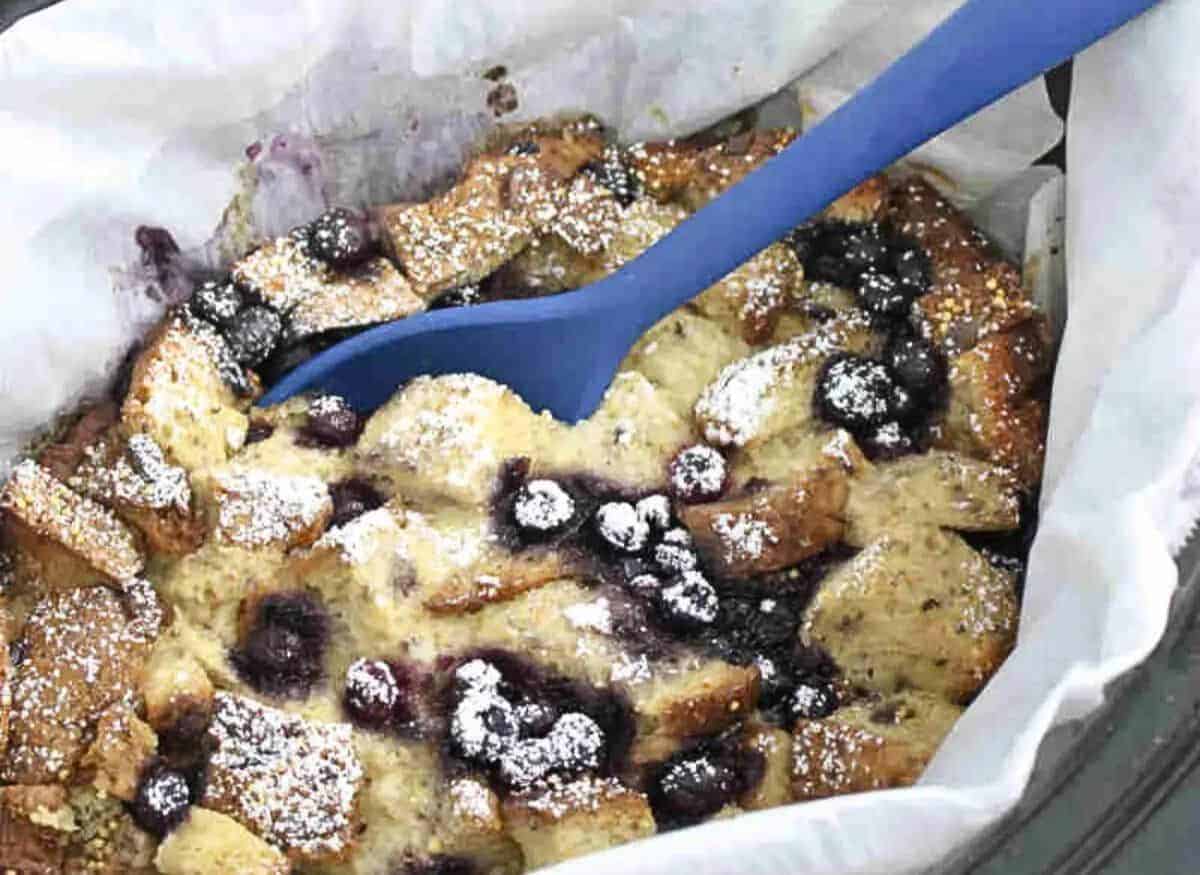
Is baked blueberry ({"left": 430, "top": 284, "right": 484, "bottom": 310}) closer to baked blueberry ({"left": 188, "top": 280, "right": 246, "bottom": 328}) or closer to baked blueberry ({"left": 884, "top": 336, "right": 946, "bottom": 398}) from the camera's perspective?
baked blueberry ({"left": 188, "top": 280, "right": 246, "bottom": 328})

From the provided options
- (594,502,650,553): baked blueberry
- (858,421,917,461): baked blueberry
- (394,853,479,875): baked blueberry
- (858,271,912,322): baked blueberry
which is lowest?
(394,853,479,875): baked blueberry

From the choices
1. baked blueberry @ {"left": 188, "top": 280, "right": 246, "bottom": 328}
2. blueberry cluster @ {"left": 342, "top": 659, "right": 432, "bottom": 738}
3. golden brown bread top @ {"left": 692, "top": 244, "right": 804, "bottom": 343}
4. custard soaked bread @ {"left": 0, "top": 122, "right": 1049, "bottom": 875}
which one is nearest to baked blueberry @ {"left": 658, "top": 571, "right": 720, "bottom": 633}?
custard soaked bread @ {"left": 0, "top": 122, "right": 1049, "bottom": 875}

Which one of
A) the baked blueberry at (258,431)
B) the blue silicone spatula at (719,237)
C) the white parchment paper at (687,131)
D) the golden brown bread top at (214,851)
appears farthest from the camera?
the baked blueberry at (258,431)

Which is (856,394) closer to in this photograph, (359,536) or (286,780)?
(359,536)

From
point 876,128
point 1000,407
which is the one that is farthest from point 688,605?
point 876,128

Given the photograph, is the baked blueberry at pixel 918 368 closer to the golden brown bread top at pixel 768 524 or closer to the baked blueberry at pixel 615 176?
the golden brown bread top at pixel 768 524

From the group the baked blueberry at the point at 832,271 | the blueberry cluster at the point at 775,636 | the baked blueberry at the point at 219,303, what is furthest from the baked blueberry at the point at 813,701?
the baked blueberry at the point at 219,303

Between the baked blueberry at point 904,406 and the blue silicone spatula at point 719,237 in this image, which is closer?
the blue silicone spatula at point 719,237
